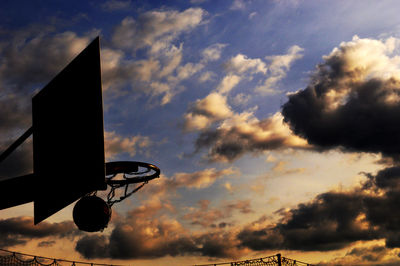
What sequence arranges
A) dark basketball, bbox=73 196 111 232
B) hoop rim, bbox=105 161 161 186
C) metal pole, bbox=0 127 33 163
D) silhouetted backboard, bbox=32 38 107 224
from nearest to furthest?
silhouetted backboard, bbox=32 38 107 224, metal pole, bbox=0 127 33 163, dark basketball, bbox=73 196 111 232, hoop rim, bbox=105 161 161 186

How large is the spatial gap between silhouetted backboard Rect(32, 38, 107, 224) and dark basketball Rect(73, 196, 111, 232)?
1048 millimetres

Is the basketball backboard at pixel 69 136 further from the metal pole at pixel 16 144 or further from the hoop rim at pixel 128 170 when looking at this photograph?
the hoop rim at pixel 128 170

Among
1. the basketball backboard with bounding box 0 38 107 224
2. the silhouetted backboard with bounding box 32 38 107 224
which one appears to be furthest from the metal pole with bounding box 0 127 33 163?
the silhouetted backboard with bounding box 32 38 107 224

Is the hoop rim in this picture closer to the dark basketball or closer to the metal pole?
the dark basketball

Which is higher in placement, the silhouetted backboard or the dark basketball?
the silhouetted backboard

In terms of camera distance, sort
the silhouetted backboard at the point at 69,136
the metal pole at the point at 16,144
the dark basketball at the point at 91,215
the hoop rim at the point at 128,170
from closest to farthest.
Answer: the silhouetted backboard at the point at 69,136 → the metal pole at the point at 16,144 → the dark basketball at the point at 91,215 → the hoop rim at the point at 128,170

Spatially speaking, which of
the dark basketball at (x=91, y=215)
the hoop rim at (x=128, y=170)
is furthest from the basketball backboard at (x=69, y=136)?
the hoop rim at (x=128, y=170)

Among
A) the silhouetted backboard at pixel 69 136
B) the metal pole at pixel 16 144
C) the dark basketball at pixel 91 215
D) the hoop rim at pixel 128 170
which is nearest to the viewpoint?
the silhouetted backboard at pixel 69 136

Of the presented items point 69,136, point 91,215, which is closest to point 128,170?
point 91,215

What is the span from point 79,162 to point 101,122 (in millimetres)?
1002

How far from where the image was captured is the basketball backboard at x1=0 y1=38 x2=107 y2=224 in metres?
8.21

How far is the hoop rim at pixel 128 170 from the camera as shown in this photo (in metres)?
11.2

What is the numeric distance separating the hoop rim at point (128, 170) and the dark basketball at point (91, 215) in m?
1.37

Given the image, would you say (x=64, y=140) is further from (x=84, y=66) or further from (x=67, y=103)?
(x=84, y=66)
